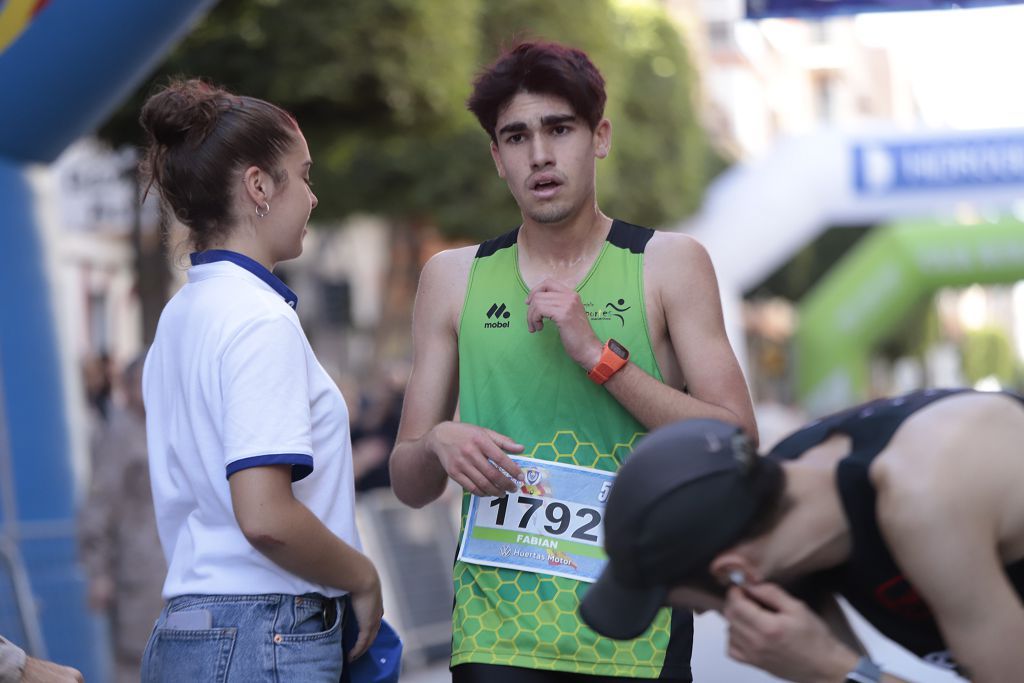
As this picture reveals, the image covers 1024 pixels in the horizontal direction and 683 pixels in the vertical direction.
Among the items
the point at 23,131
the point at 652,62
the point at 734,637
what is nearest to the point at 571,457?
the point at 734,637

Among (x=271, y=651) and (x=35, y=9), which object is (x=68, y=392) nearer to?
(x=35, y=9)

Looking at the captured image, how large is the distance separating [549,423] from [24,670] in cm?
111

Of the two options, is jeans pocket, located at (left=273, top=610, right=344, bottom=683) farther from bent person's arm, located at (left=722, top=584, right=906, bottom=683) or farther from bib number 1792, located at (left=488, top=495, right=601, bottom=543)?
bent person's arm, located at (left=722, top=584, right=906, bottom=683)

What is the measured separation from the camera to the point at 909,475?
219 centimetres

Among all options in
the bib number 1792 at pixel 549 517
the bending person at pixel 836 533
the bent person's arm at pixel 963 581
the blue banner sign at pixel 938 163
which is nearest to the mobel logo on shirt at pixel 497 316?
the bib number 1792 at pixel 549 517

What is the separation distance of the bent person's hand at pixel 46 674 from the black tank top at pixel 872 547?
4.33 feet

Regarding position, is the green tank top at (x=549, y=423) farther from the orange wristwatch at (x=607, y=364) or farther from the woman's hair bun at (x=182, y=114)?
the woman's hair bun at (x=182, y=114)

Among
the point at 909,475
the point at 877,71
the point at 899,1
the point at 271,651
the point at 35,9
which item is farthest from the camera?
the point at 877,71

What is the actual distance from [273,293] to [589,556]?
821 mm

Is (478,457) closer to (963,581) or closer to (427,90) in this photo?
(963,581)

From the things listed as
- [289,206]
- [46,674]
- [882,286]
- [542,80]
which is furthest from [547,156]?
[882,286]

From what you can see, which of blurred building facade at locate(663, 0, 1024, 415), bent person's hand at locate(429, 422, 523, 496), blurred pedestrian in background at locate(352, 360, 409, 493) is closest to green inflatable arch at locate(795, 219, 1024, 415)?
blurred building facade at locate(663, 0, 1024, 415)

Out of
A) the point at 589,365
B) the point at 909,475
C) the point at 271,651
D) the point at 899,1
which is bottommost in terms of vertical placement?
the point at 271,651

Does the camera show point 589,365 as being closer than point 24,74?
Yes
